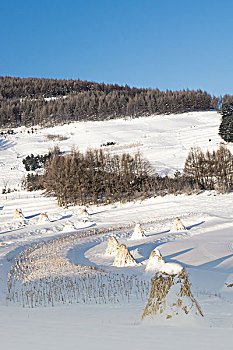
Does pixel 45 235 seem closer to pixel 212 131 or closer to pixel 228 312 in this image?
pixel 228 312

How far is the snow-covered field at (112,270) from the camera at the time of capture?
4.91 m

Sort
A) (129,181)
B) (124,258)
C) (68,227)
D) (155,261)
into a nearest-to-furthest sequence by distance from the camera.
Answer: (155,261) → (124,258) → (68,227) → (129,181)

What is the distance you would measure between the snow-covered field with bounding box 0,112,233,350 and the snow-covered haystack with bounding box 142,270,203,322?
176 mm

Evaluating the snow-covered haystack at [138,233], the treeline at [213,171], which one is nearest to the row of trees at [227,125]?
the treeline at [213,171]

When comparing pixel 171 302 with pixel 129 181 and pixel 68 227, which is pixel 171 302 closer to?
pixel 68 227

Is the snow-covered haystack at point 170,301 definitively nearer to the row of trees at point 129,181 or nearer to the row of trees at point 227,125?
the row of trees at point 129,181

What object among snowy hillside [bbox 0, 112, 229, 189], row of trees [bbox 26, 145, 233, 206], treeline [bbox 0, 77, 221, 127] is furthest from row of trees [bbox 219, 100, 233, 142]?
treeline [bbox 0, 77, 221, 127]

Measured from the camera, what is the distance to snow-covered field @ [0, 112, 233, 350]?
491 cm

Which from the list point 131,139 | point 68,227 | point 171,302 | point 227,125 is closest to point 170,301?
point 171,302

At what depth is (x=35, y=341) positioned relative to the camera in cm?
464

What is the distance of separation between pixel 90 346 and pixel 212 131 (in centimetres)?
7086

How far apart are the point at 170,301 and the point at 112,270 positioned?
6.42 m

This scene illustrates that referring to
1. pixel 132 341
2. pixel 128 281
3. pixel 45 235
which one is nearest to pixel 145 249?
pixel 128 281

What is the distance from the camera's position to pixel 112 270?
40.5ft
